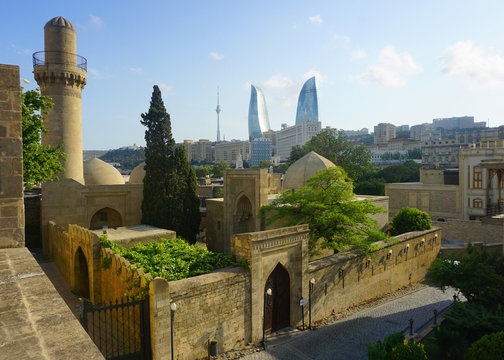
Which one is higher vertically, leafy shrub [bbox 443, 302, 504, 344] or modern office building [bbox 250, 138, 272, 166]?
modern office building [bbox 250, 138, 272, 166]

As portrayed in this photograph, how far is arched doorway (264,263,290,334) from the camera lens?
1441 cm

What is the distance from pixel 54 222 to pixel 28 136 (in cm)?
1067

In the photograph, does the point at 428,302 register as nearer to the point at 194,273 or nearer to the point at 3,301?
the point at 194,273

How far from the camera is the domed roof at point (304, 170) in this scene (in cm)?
2670

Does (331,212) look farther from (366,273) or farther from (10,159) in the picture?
(10,159)

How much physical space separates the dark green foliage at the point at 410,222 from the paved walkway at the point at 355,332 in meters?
6.15

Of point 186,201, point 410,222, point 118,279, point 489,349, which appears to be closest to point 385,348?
point 489,349

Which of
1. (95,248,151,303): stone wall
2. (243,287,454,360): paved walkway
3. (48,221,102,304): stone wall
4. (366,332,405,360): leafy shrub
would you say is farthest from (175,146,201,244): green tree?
(366,332,405,360): leafy shrub

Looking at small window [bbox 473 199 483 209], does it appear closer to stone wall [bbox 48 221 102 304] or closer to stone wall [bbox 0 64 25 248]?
stone wall [bbox 48 221 102 304]

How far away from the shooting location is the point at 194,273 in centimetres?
1253

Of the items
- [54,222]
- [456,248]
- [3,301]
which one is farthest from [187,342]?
[456,248]

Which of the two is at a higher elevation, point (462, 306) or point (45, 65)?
point (45, 65)

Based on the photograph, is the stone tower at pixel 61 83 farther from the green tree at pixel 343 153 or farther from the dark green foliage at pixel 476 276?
the green tree at pixel 343 153

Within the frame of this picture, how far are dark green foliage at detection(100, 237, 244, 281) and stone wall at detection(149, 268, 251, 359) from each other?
67cm
